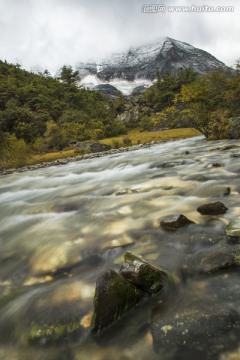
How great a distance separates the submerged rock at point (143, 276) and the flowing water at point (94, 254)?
130 mm

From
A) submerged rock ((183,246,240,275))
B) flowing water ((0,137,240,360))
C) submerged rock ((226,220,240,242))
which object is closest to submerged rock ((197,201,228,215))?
flowing water ((0,137,240,360))

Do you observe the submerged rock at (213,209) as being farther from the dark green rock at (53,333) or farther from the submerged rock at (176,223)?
the dark green rock at (53,333)

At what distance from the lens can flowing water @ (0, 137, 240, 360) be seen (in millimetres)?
2311

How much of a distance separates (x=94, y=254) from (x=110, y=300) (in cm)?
135

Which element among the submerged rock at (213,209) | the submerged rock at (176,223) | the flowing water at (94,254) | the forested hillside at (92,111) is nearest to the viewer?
the flowing water at (94,254)

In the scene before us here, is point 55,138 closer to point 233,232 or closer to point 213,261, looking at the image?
point 233,232

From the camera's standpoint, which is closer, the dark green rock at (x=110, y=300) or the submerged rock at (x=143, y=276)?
the dark green rock at (x=110, y=300)

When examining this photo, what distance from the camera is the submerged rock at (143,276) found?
2.65 m

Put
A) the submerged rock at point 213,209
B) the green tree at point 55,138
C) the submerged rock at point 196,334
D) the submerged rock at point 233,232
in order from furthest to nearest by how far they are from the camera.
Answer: the green tree at point 55,138
the submerged rock at point 213,209
the submerged rock at point 233,232
the submerged rock at point 196,334

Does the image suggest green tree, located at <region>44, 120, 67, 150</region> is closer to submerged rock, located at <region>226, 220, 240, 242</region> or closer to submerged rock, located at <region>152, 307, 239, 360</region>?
submerged rock, located at <region>226, 220, 240, 242</region>

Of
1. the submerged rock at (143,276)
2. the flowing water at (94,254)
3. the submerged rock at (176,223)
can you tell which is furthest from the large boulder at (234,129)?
the submerged rock at (143,276)

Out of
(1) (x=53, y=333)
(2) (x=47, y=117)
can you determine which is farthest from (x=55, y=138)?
(1) (x=53, y=333)

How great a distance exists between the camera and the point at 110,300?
2.42 metres

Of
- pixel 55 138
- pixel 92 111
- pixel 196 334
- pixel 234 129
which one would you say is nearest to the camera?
pixel 196 334
